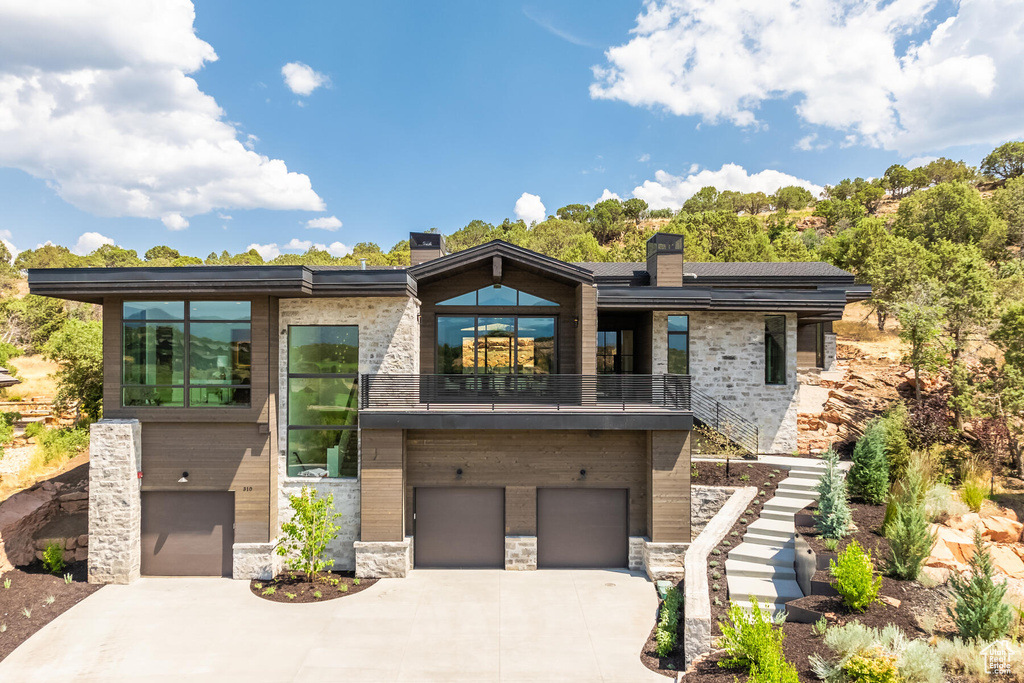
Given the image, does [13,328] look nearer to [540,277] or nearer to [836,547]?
[540,277]

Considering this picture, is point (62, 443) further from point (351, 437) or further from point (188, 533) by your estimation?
point (351, 437)

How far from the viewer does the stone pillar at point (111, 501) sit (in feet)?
36.1

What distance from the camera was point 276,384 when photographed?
11594mm

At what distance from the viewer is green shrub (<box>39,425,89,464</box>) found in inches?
627

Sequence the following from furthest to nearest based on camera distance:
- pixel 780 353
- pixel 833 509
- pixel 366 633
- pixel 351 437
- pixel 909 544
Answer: pixel 780 353 < pixel 351 437 < pixel 833 509 < pixel 366 633 < pixel 909 544

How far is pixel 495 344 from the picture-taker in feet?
45.3

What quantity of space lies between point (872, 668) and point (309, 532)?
9972 mm

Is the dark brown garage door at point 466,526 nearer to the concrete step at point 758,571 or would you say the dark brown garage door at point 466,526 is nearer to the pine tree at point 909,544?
the concrete step at point 758,571

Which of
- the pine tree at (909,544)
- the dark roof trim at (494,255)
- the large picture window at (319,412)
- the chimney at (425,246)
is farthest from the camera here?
the chimney at (425,246)

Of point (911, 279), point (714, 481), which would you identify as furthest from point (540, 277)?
point (911, 279)

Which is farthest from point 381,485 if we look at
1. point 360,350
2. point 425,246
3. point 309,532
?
point 425,246

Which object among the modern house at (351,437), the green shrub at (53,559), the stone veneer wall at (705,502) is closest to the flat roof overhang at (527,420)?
the modern house at (351,437)

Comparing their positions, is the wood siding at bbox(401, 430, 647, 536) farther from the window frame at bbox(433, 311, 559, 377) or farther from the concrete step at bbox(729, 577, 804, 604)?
the concrete step at bbox(729, 577, 804, 604)

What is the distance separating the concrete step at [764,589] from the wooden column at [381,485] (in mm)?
6947
